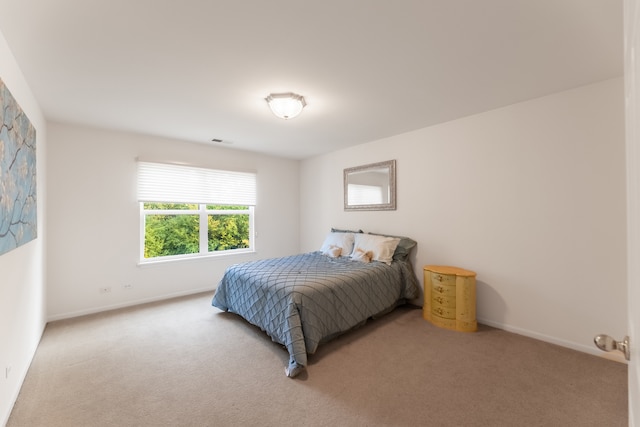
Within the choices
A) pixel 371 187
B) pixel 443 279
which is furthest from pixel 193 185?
pixel 443 279

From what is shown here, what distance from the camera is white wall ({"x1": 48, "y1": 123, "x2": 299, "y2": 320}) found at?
122 inches

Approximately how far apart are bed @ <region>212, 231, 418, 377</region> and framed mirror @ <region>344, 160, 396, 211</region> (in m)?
0.52

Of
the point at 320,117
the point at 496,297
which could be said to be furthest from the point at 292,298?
the point at 496,297

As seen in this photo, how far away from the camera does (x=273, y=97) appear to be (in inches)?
94.5

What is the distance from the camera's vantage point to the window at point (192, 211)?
12.2 ft

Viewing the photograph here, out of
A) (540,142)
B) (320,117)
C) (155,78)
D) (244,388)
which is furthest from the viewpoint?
(320,117)

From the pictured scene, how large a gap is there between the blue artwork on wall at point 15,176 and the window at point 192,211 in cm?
155

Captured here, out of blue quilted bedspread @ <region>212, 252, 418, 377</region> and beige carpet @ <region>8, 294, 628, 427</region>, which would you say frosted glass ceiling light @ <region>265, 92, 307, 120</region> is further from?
beige carpet @ <region>8, 294, 628, 427</region>

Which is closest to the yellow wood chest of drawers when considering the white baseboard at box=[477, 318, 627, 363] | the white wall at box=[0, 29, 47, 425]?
the white baseboard at box=[477, 318, 627, 363]

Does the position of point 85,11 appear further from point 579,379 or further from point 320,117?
point 579,379

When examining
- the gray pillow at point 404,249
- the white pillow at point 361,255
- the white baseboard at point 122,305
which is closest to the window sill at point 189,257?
the white baseboard at point 122,305

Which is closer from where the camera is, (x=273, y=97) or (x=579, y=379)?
(x=579, y=379)

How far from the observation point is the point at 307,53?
182 cm

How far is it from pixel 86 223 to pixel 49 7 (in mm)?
2645
